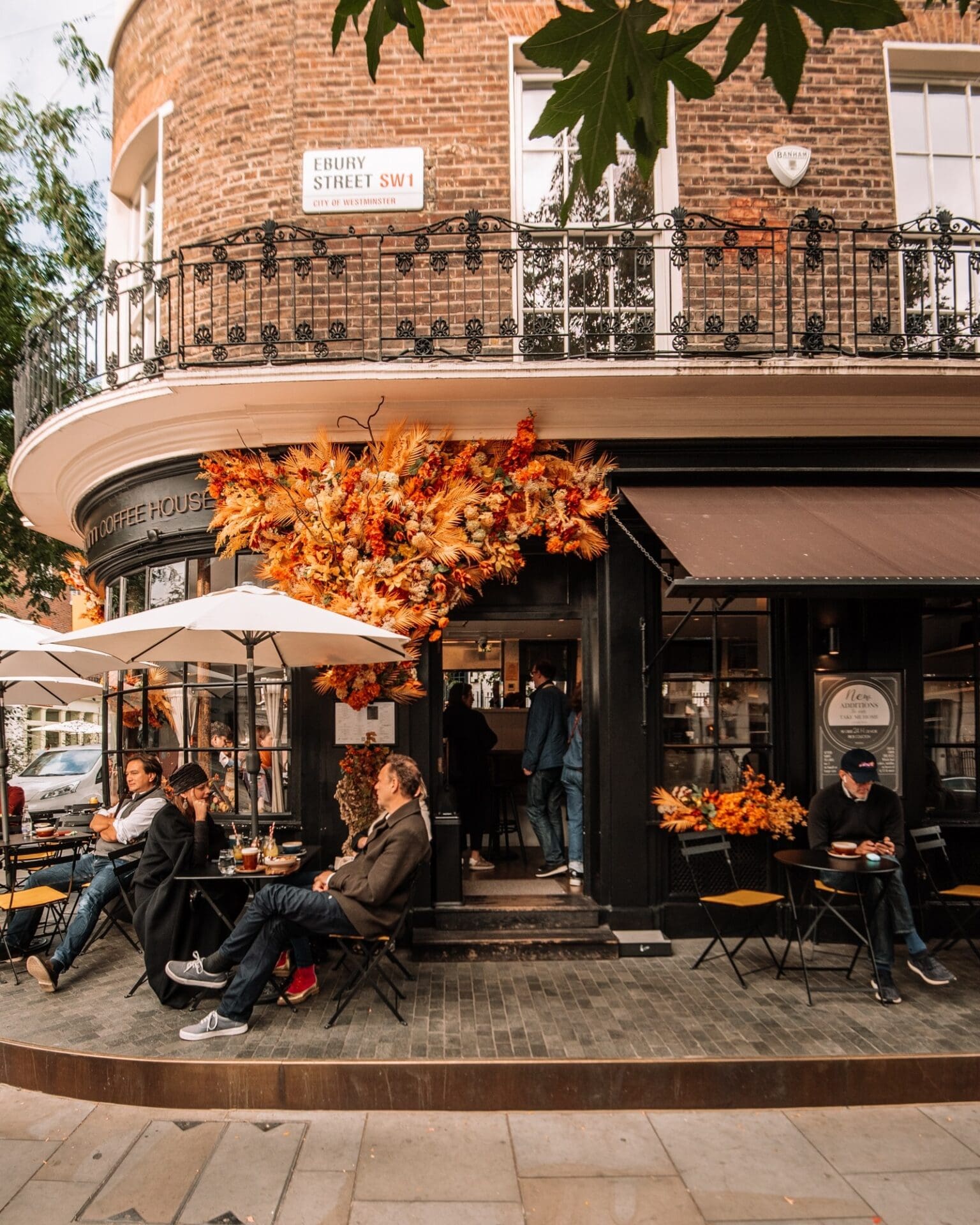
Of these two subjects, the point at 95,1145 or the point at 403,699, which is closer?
the point at 95,1145

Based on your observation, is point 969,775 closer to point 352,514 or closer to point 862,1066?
point 862,1066

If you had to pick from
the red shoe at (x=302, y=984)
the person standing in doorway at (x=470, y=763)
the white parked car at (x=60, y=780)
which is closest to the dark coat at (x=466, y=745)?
the person standing in doorway at (x=470, y=763)

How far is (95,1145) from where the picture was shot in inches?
169

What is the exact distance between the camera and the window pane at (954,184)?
7.96m

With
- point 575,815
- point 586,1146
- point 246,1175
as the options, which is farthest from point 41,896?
point 586,1146

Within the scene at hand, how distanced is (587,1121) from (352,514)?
14.5ft

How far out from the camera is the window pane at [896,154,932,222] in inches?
311

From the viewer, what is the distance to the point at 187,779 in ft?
19.7

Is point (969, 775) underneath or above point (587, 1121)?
above

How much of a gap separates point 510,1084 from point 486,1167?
0.62 metres

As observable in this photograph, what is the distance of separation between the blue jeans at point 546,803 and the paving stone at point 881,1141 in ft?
12.6

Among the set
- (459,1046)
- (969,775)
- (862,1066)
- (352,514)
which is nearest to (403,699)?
(352,514)

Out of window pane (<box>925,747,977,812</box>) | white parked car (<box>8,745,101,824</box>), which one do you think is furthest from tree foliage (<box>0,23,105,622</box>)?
window pane (<box>925,747,977,812</box>)

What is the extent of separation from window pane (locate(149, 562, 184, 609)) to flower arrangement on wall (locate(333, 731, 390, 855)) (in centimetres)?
223
